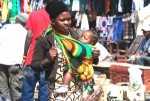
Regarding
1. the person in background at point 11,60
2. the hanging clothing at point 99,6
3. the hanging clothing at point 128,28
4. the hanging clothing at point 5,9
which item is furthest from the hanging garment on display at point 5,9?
the person in background at point 11,60

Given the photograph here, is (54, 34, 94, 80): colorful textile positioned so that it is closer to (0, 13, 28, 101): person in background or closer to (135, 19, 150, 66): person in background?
(0, 13, 28, 101): person in background

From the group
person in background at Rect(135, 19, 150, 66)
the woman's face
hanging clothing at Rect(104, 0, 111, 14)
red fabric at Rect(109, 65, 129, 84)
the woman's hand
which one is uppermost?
hanging clothing at Rect(104, 0, 111, 14)

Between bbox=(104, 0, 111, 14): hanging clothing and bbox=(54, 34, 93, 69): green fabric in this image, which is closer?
bbox=(54, 34, 93, 69): green fabric

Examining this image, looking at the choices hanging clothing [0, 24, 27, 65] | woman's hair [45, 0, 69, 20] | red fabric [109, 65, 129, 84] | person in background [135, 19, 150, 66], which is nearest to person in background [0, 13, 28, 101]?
hanging clothing [0, 24, 27, 65]

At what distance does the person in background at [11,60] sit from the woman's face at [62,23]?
383 cm

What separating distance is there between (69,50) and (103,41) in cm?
715

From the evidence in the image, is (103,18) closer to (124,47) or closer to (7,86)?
(124,47)

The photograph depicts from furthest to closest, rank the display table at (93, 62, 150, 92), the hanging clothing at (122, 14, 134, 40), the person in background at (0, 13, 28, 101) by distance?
the hanging clothing at (122, 14, 134, 40)
the person in background at (0, 13, 28, 101)
the display table at (93, 62, 150, 92)

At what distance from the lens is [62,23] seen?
4785mm

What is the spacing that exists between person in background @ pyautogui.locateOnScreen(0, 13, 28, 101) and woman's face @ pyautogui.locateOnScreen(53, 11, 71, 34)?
3830mm

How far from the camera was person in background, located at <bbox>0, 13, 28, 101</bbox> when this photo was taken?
857 cm

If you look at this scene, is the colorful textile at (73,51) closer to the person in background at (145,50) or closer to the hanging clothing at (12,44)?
the hanging clothing at (12,44)

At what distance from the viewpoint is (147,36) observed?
9.60 m

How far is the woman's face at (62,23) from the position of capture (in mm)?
4777
